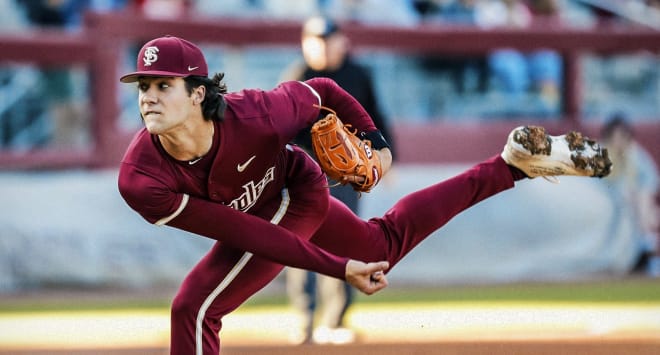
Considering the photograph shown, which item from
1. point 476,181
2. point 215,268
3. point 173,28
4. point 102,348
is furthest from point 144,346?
point 173,28

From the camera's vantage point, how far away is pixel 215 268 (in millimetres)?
4391

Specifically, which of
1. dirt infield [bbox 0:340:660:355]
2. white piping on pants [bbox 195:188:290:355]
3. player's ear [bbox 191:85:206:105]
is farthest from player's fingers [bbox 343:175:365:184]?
dirt infield [bbox 0:340:660:355]

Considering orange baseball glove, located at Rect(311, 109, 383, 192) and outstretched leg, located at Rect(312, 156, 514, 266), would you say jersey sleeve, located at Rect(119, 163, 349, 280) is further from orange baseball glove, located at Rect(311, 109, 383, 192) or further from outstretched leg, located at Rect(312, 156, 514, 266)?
outstretched leg, located at Rect(312, 156, 514, 266)

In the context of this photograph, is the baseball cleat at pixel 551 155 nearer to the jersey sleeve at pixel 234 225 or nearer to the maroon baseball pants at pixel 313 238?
the maroon baseball pants at pixel 313 238

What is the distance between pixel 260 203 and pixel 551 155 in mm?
1368

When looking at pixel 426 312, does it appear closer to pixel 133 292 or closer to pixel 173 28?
pixel 133 292

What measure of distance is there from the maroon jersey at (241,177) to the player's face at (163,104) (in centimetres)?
18

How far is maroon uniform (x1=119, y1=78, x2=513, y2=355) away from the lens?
4082 mm

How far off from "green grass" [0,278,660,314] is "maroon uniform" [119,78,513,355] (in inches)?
158

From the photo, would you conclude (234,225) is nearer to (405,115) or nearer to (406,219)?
(406,219)

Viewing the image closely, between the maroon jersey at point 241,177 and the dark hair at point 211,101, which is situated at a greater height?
the dark hair at point 211,101

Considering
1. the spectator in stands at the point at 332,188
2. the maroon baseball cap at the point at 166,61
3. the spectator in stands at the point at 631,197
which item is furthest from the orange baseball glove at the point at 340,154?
the spectator in stands at the point at 631,197

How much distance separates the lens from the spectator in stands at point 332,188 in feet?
21.6

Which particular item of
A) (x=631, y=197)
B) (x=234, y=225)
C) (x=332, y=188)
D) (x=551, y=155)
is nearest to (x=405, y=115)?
(x=631, y=197)
